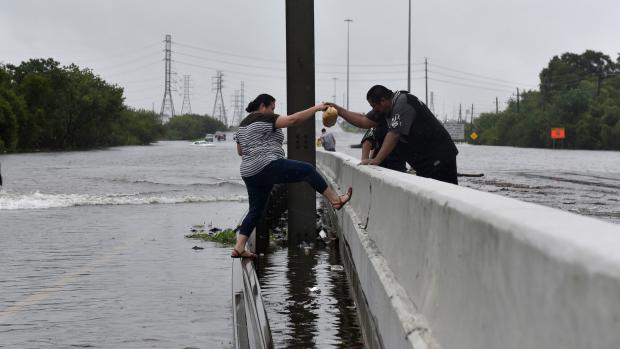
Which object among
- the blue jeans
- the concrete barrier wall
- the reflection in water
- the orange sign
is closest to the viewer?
the concrete barrier wall

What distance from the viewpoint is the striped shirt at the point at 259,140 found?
9.41 meters

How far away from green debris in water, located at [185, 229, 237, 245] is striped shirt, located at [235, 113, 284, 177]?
547 centimetres

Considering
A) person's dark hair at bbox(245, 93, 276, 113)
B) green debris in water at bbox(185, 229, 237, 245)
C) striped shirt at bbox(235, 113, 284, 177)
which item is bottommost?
green debris in water at bbox(185, 229, 237, 245)

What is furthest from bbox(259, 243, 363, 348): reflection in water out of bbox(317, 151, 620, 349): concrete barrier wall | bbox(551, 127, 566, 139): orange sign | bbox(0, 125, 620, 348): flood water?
bbox(551, 127, 566, 139): orange sign

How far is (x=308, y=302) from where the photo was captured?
9.09m

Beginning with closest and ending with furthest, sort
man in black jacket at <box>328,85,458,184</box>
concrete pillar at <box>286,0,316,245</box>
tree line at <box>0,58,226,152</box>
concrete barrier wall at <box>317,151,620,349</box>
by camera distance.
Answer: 1. concrete barrier wall at <box>317,151,620,349</box>
2. man in black jacket at <box>328,85,458,184</box>
3. concrete pillar at <box>286,0,316,245</box>
4. tree line at <box>0,58,226,152</box>

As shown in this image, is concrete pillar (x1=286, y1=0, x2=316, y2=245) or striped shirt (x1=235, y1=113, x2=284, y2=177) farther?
concrete pillar (x1=286, y1=0, x2=316, y2=245)

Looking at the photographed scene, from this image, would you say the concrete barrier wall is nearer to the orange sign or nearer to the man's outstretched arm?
the man's outstretched arm

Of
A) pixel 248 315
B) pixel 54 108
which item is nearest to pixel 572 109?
pixel 54 108

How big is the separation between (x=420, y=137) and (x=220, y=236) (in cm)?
717

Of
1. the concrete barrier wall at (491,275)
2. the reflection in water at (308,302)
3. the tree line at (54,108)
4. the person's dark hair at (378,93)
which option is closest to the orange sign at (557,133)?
the tree line at (54,108)

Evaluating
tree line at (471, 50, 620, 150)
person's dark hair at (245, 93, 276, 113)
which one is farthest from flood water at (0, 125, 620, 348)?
tree line at (471, 50, 620, 150)

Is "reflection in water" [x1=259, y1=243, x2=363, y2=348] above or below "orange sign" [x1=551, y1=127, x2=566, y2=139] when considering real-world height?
below

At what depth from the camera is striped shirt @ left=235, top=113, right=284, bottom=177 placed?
9.41 m
